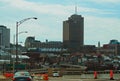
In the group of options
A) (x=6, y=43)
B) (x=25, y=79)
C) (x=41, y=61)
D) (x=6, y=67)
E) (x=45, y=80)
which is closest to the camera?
(x=25, y=79)

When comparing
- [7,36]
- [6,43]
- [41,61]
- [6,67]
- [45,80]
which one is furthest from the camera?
[41,61]

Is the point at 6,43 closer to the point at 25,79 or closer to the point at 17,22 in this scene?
the point at 17,22

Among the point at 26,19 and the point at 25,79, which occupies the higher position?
the point at 26,19

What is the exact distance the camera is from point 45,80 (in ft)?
170

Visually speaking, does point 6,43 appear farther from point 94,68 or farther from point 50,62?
point 94,68

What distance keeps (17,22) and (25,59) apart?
377 ft

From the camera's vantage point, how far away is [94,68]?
137m

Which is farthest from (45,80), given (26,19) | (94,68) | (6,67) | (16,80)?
(94,68)

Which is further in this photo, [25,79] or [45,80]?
[45,80]

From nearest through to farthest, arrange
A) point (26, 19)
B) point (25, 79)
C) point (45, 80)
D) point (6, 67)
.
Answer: point (25, 79), point (45, 80), point (26, 19), point (6, 67)

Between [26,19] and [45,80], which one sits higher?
[26,19]

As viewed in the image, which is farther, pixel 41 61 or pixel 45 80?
pixel 41 61

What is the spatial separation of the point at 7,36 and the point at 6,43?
14.1 metres

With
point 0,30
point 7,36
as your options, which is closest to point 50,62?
point 7,36
